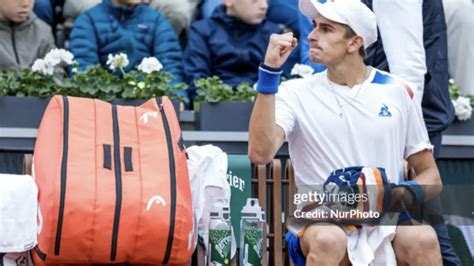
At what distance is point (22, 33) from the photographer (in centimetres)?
786

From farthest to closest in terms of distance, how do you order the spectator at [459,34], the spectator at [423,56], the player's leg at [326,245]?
1. the spectator at [459,34]
2. the spectator at [423,56]
3. the player's leg at [326,245]

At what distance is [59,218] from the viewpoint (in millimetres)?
5012

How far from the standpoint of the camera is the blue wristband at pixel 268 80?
16.4ft

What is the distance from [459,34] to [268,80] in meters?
3.37

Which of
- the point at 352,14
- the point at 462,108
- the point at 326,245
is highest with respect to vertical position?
the point at 352,14

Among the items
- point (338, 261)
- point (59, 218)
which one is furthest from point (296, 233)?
point (59, 218)

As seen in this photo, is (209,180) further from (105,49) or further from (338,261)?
(105,49)

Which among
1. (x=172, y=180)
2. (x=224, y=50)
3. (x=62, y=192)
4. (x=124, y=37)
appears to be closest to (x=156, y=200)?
(x=172, y=180)

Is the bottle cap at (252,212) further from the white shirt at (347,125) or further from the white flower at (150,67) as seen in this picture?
the white flower at (150,67)

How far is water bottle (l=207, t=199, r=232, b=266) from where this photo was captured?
5445mm

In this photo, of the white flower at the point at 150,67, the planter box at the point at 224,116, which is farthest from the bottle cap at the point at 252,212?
the white flower at the point at 150,67

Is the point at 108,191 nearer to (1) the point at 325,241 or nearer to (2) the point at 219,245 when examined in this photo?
(2) the point at 219,245

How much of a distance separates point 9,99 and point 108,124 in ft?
5.24

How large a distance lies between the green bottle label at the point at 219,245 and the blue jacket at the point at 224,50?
2.41 metres
